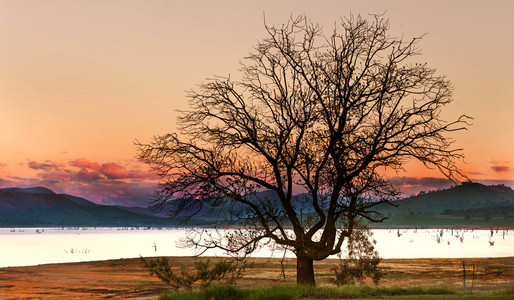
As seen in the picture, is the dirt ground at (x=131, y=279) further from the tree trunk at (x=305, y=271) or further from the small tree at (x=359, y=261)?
the tree trunk at (x=305, y=271)

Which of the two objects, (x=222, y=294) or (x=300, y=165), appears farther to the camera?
(x=300, y=165)

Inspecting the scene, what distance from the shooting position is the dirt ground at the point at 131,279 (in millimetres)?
39594

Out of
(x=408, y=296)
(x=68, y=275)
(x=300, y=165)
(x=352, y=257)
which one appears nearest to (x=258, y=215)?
(x=300, y=165)

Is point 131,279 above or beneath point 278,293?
beneath

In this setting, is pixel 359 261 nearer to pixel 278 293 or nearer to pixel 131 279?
pixel 278 293

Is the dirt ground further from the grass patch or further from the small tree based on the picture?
the grass patch

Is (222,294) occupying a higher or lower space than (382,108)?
lower

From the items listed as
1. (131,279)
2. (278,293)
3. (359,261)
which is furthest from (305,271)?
(131,279)

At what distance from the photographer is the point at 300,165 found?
22.5 metres

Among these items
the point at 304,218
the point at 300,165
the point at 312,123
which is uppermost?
the point at 312,123

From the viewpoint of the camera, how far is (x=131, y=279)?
4888 centimetres

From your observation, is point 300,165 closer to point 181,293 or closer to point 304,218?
point 304,218

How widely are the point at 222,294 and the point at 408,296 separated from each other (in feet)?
21.7

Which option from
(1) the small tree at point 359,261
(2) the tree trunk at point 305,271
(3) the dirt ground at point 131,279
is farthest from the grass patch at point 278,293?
(3) the dirt ground at point 131,279
